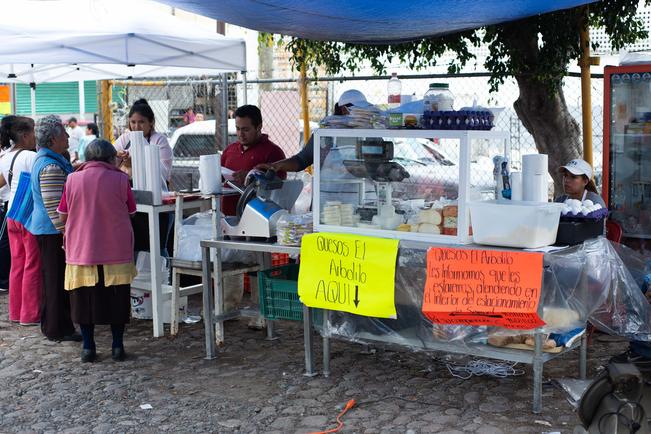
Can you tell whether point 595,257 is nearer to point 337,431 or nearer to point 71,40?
point 337,431

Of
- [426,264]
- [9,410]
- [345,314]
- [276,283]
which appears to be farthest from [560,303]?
[9,410]

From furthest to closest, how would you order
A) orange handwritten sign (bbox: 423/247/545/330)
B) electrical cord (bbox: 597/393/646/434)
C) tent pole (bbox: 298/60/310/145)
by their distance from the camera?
tent pole (bbox: 298/60/310/145) < orange handwritten sign (bbox: 423/247/545/330) < electrical cord (bbox: 597/393/646/434)

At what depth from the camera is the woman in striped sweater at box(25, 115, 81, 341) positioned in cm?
617

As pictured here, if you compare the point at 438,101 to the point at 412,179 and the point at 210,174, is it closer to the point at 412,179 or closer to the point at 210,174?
the point at 412,179

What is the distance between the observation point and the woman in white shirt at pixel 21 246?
271 inches

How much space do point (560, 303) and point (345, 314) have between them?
1.40 meters

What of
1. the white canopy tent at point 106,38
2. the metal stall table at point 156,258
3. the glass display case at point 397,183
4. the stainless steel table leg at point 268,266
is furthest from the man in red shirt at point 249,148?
the glass display case at point 397,183

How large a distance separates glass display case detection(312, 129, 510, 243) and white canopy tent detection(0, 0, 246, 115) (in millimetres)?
2871

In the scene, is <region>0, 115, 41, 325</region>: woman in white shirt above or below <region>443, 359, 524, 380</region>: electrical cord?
above

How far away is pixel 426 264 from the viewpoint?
4.85 meters

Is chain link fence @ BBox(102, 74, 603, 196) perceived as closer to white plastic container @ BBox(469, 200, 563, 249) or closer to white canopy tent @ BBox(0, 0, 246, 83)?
white plastic container @ BBox(469, 200, 563, 249)

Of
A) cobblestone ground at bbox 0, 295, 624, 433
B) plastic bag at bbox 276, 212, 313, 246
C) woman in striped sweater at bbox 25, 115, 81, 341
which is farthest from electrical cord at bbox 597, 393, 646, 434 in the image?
woman in striped sweater at bbox 25, 115, 81, 341

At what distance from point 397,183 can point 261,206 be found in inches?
40.2

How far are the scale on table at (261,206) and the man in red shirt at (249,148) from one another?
0.68 metres
